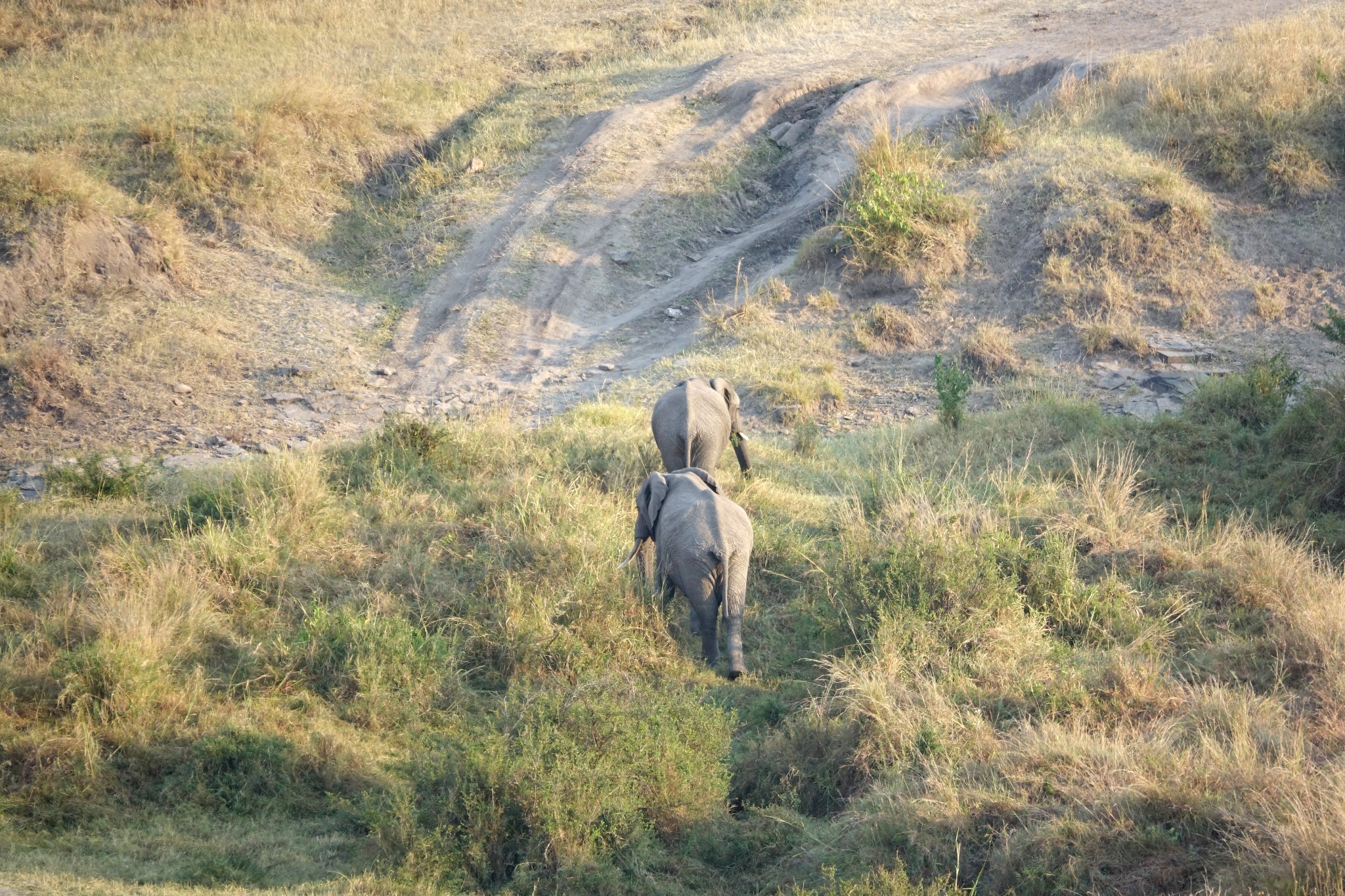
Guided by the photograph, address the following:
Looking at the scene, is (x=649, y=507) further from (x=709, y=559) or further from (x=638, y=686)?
(x=638, y=686)

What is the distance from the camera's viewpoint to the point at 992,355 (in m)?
12.8

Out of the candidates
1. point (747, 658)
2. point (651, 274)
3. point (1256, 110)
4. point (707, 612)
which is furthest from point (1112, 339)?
point (707, 612)

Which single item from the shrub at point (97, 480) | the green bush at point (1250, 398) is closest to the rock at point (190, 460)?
the shrub at point (97, 480)

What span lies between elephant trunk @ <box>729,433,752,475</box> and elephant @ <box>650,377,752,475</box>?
0.50 meters

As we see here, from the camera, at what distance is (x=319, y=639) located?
6.64 metres

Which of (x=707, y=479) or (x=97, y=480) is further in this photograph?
(x=97, y=480)

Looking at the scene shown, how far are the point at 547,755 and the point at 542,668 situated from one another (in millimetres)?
1482

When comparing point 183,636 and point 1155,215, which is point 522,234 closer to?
point 1155,215

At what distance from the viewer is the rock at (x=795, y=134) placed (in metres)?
17.9

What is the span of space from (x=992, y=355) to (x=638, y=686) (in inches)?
307

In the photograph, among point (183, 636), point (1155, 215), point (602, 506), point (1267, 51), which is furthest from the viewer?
point (1267, 51)

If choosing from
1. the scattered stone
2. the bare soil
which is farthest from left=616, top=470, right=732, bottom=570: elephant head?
the scattered stone

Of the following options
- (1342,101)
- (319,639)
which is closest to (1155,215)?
(1342,101)

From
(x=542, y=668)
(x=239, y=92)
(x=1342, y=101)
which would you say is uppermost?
(x=239, y=92)
